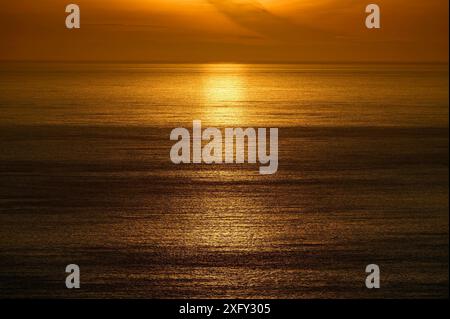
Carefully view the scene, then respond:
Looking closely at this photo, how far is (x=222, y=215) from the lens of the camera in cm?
1507

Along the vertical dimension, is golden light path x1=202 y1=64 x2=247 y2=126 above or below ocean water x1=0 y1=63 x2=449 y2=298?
above

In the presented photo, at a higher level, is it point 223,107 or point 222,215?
point 223,107

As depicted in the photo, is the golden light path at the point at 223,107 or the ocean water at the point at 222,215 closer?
the ocean water at the point at 222,215

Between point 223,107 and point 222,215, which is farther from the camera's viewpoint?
point 223,107

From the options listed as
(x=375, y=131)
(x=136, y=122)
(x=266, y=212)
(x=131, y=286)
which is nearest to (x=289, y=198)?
(x=266, y=212)

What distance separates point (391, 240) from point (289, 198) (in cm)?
326

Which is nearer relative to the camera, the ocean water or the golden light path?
the ocean water

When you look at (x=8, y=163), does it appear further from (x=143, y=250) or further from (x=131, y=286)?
(x=131, y=286)

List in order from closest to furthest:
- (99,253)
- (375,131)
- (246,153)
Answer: (99,253) < (246,153) < (375,131)

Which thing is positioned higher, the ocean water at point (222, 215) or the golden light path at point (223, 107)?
the golden light path at point (223, 107)

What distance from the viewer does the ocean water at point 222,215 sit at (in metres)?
11.5

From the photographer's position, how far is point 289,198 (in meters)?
16.5

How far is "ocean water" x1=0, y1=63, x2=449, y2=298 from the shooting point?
37.7 ft
